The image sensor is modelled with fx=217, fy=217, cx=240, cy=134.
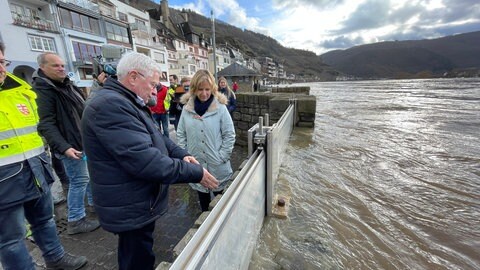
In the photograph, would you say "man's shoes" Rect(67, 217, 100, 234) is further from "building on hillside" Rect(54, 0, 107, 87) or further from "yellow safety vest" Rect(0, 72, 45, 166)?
"building on hillside" Rect(54, 0, 107, 87)

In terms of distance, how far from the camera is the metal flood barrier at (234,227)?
3.24ft

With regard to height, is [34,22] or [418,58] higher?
[418,58]

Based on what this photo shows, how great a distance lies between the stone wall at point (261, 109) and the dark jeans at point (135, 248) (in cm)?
538

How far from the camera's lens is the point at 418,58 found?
522 ft

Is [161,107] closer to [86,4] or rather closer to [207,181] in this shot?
[207,181]

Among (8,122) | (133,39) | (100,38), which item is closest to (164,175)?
(8,122)

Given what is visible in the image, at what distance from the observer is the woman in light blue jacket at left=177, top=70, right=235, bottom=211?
2512 millimetres

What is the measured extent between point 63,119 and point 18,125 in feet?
2.98

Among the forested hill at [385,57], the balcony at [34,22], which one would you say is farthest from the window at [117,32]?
the forested hill at [385,57]

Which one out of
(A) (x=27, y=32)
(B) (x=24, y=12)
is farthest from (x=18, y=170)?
(B) (x=24, y=12)

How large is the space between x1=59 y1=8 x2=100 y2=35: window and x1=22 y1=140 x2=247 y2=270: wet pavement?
24962 millimetres

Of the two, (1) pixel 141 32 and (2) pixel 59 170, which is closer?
(2) pixel 59 170

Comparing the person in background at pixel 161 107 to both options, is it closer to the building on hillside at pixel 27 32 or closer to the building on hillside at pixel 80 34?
the building on hillside at pixel 27 32

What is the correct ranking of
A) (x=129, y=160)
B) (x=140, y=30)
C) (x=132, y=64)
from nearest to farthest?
(x=129, y=160) → (x=132, y=64) → (x=140, y=30)
